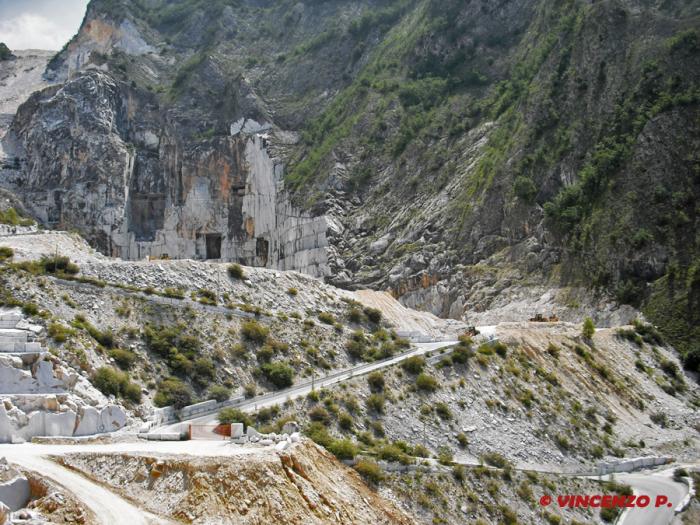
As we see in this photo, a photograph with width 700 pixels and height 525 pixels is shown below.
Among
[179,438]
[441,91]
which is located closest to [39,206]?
[441,91]

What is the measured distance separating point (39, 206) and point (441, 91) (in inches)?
1444

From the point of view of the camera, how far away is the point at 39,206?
284 ft

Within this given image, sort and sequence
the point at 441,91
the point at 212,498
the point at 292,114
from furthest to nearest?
the point at 292,114, the point at 441,91, the point at 212,498

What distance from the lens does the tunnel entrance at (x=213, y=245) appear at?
89.3m

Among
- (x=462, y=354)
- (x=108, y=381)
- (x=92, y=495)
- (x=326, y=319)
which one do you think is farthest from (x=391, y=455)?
(x=326, y=319)

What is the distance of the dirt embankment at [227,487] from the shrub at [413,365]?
47.4 feet

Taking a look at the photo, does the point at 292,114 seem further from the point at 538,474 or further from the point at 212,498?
the point at 212,498

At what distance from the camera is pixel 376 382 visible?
38.5m

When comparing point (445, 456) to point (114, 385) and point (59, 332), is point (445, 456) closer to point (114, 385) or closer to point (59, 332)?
point (114, 385)

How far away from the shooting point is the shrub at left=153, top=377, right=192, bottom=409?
112ft

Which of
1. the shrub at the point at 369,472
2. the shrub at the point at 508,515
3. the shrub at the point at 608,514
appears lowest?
the shrub at the point at 608,514

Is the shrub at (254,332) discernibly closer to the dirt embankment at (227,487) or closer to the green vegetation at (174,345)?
the green vegetation at (174,345)

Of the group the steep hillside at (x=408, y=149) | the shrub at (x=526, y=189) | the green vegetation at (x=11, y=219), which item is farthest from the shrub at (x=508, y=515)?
the green vegetation at (x=11, y=219)

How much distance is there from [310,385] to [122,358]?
767 centimetres
